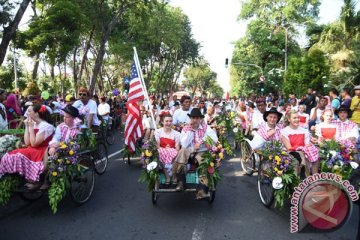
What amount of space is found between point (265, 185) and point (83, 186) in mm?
3165

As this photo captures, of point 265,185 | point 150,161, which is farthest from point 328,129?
point 150,161

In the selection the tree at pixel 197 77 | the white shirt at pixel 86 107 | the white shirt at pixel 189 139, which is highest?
the tree at pixel 197 77

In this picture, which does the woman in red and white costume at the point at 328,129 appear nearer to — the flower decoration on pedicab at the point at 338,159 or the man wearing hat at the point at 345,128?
the man wearing hat at the point at 345,128

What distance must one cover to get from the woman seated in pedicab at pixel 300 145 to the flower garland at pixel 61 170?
11.6 feet

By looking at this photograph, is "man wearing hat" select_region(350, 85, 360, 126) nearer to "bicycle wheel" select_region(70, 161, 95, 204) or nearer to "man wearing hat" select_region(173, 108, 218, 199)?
"man wearing hat" select_region(173, 108, 218, 199)

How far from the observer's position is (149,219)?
513 cm

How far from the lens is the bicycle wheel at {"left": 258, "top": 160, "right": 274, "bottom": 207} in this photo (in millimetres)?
5462

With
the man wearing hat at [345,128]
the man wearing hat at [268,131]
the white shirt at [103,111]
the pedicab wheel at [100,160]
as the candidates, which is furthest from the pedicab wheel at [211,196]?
the white shirt at [103,111]

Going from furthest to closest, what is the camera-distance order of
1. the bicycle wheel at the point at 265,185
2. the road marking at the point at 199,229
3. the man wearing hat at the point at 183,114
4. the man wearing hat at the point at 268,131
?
the man wearing hat at the point at 183,114
the man wearing hat at the point at 268,131
the bicycle wheel at the point at 265,185
the road marking at the point at 199,229

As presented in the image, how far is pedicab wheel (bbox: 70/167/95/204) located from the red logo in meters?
3.79

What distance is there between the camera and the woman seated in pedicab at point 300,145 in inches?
217

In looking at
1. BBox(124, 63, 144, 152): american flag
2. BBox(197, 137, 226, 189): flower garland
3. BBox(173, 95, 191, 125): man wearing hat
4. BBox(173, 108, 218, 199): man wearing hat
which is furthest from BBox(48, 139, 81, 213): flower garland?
BBox(173, 95, 191, 125): man wearing hat

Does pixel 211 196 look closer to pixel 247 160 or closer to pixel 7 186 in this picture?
pixel 247 160

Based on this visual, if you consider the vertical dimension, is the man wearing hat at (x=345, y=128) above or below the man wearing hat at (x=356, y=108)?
below
